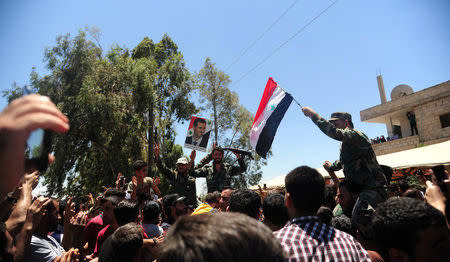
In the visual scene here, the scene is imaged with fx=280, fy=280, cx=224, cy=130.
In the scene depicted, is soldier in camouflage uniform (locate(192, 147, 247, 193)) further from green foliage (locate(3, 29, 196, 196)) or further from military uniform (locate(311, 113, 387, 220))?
green foliage (locate(3, 29, 196, 196))

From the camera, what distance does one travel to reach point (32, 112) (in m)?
0.92

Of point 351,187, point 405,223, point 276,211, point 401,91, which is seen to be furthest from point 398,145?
point 405,223

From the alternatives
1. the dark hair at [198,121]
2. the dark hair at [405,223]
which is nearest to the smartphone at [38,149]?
the dark hair at [405,223]

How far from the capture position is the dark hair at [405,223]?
178cm

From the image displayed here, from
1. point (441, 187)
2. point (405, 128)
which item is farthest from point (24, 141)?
point (405, 128)

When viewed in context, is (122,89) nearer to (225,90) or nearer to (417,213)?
(225,90)

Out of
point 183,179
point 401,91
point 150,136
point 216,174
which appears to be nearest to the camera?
point 183,179

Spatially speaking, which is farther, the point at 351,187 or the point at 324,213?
the point at 351,187

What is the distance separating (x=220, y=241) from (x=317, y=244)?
1.24 metres

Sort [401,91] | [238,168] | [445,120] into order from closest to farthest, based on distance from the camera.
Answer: [238,168], [445,120], [401,91]

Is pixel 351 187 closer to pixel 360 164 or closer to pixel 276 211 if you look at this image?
pixel 360 164

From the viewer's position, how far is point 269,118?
6.36 meters

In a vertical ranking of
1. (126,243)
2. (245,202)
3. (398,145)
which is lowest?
(126,243)

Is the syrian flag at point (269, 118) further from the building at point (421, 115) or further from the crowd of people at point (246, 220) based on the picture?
the building at point (421, 115)
